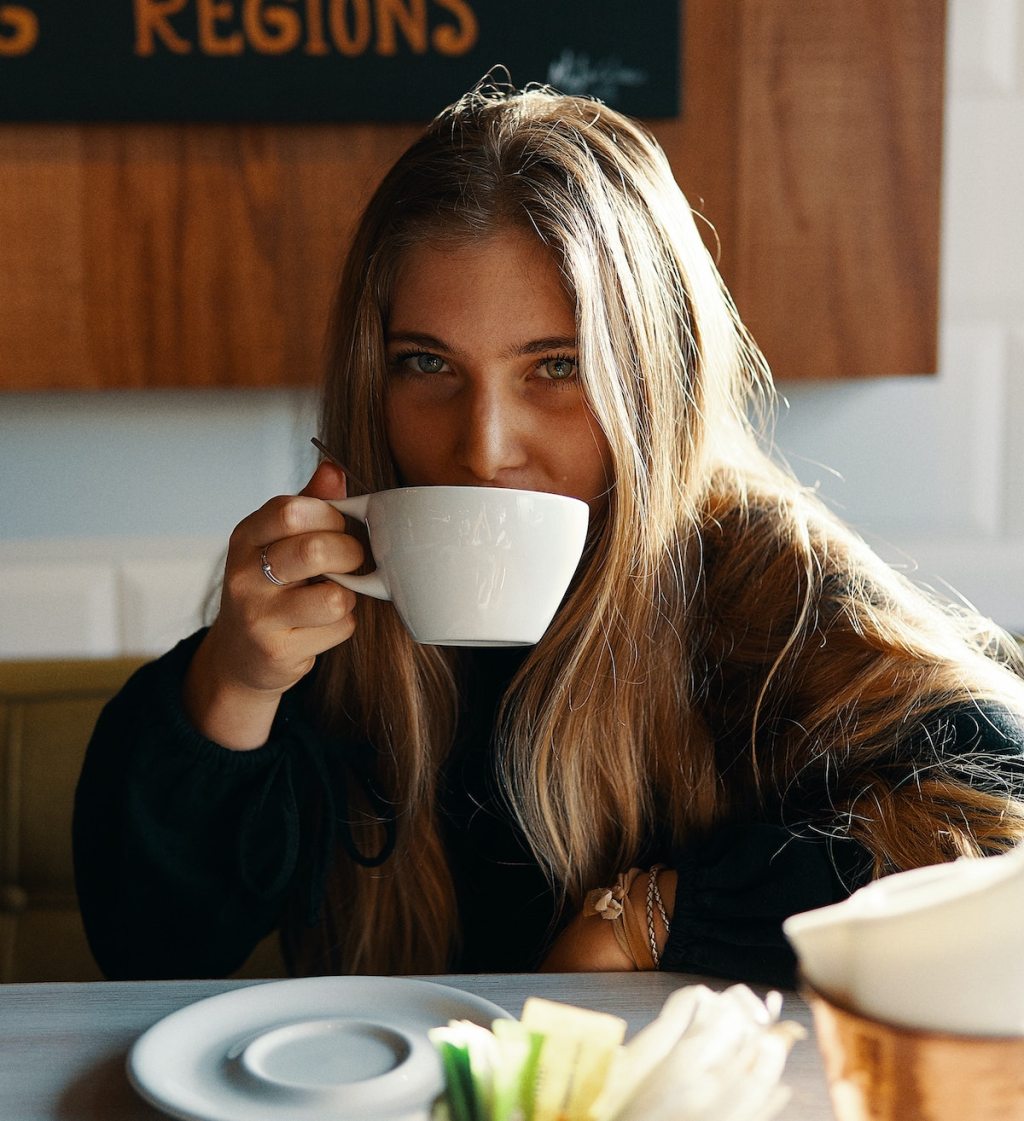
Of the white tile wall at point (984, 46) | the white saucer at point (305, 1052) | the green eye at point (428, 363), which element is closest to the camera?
the white saucer at point (305, 1052)

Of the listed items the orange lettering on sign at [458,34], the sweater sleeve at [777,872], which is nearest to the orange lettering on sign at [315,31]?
the orange lettering on sign at [458,34]

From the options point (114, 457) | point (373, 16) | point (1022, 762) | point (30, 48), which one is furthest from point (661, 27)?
point (1022, 762)

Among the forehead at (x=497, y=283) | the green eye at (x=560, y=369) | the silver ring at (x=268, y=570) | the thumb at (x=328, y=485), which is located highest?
the forehead at (x=497, y=283)

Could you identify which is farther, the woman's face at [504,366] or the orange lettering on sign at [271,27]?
the orange lettering on sign at [271,27]

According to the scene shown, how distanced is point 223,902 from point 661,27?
3.54ft

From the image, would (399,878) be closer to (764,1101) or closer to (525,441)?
(525,441)

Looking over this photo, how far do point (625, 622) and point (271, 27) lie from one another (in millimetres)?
858

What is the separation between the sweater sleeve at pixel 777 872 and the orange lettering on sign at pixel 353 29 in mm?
1018

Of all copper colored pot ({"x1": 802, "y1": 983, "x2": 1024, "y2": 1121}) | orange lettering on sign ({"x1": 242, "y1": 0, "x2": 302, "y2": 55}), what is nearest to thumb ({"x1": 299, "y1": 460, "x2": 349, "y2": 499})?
copper colored pot ({"x1": 802, "y1": 983, "x2": 1024, "y2": 1121})

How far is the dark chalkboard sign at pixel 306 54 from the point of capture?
1359mm

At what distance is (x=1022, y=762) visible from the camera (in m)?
0.78

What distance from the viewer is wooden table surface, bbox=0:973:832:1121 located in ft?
1.76

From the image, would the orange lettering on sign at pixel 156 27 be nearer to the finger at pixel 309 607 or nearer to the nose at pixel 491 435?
Result: the nose at pixel 491 435

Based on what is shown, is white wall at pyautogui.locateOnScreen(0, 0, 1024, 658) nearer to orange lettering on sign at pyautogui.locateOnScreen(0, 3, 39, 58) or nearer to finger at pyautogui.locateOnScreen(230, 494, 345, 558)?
orange lettering on sign at pyautogui.locateOnScreen(0, 3, 39, 58)
